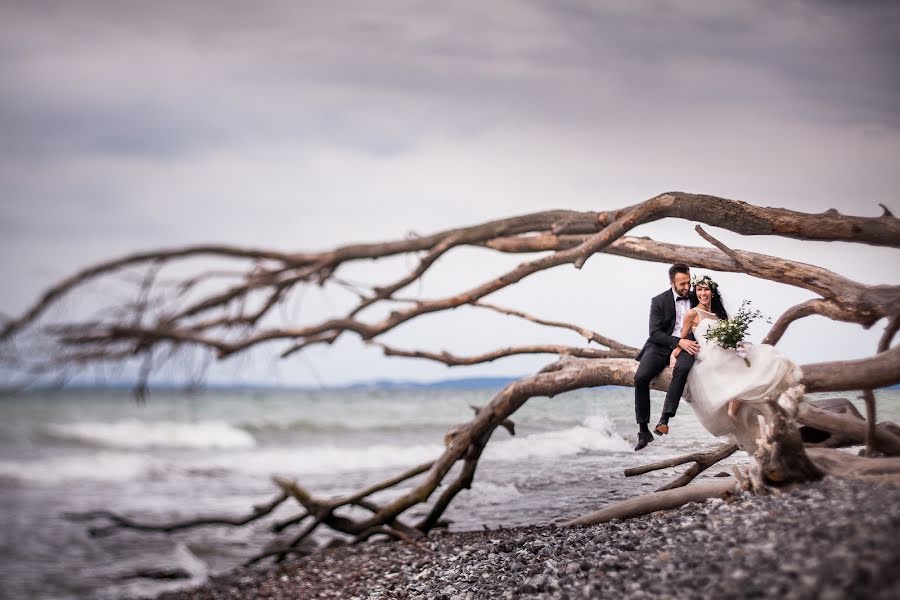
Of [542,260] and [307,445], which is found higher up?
[542,260]

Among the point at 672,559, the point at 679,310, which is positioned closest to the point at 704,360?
the point at 679,310

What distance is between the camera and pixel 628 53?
5.21 metres

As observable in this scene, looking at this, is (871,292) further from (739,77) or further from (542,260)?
(739,77)

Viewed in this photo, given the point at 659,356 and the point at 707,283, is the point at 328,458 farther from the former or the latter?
the point at 707,283

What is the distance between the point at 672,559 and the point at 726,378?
836 millimetres

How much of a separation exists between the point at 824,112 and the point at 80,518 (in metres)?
7.33

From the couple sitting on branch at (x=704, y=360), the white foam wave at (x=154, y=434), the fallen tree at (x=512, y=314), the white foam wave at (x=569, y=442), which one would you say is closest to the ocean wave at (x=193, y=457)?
the white foam wave at (x=154, y=434)

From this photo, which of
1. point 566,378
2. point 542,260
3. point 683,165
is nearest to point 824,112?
point 683,165

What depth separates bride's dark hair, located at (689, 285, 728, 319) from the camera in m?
3.47

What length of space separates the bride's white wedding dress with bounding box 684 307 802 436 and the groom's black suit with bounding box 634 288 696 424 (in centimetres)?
7

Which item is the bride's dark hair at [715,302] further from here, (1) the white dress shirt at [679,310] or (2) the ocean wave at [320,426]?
(2) the ocean wave at [320,426]

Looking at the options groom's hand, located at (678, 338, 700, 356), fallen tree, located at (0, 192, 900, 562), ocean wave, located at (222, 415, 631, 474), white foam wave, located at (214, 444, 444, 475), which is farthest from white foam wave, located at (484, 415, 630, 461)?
white foam wave, located at (214, 444, 444, 475)

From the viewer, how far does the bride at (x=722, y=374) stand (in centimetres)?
312

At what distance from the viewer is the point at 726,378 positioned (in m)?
3.22
